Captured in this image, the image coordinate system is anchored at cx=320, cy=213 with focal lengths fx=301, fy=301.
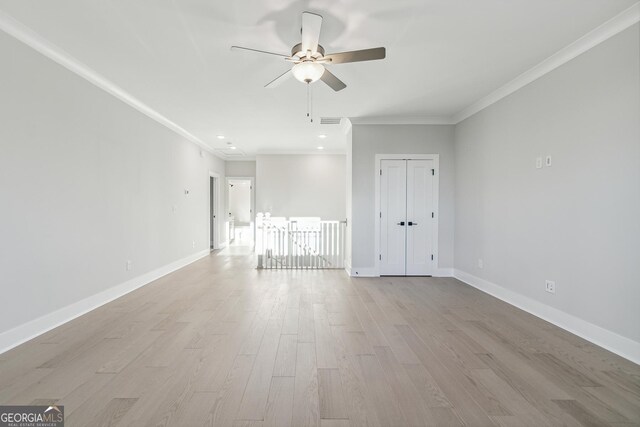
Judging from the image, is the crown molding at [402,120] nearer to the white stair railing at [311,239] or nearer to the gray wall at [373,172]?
the gray wall at [373,172]

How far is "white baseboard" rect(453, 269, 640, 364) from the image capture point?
240 centimetres

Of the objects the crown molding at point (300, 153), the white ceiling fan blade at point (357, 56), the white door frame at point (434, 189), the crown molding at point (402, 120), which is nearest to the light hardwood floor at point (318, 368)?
the white door frame at point (434, 189)

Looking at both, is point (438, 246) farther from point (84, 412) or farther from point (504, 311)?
point (84, 412)

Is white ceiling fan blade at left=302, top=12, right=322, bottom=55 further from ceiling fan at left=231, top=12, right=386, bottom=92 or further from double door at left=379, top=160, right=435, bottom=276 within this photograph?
double door at left=379, top=160, right=435, bottom=276

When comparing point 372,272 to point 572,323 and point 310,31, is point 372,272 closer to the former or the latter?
point 572,323

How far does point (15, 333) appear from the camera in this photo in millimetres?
2551

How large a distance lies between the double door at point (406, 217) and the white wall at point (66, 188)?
3.90m

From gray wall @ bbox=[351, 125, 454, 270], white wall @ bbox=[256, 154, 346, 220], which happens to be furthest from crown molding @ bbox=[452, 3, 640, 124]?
white wall @ bbox=[256, 154, 346, 220]

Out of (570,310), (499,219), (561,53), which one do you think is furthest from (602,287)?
(561,53)

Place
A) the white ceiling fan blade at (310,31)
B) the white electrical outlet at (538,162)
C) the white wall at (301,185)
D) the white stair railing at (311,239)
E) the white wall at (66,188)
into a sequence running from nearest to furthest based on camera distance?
the white ceiling fan blade at (310,31) → the white wall at (66,188) → the white electrical outlet at (538,162) → the white stair railing at (311,239) → the white wall at (301,185)

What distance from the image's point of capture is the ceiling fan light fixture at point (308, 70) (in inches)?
100

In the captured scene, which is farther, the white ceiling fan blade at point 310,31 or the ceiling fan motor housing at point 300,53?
the ceiling fan motor housing at point 300,53

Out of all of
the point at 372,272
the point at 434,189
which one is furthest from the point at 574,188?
the point at 372,272

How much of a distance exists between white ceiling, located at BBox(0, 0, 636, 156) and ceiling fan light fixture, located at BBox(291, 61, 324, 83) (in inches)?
13.7
